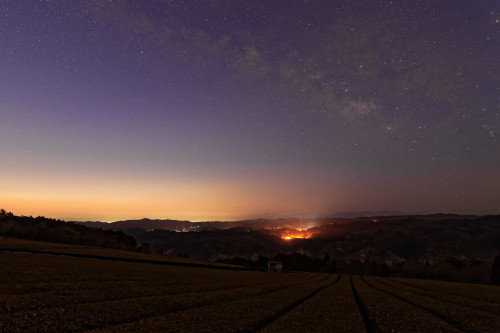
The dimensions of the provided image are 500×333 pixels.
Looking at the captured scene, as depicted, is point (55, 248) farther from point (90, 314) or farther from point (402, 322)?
point (402, 322)

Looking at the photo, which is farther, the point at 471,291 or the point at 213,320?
the point at 471,291

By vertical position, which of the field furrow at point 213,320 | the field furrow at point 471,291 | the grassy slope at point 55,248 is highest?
the field furrow at point 213,320

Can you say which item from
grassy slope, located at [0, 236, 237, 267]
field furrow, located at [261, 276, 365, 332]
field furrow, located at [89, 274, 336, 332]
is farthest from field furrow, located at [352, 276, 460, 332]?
grassy slope, located at [0, 236, 237, 267]

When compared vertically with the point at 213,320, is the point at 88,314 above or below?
above

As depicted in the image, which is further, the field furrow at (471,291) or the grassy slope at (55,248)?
the grassy slope at (55,248)

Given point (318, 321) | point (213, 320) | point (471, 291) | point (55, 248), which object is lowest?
point (471, 291)

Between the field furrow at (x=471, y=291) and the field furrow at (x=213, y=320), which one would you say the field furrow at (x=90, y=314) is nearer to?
the field furrow at (x=213, y=320)

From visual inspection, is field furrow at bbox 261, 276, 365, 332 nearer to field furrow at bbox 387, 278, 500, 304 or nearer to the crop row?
the crop row

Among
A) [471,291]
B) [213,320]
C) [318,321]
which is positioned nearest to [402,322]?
[318,321]

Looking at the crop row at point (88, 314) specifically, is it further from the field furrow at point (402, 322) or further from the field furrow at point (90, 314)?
the field furrow at point (402, 322)

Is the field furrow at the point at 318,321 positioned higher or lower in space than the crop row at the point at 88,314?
lower

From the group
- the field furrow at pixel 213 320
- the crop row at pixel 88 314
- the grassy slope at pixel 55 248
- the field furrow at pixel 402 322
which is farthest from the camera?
the grassy slope at pixel 55 248

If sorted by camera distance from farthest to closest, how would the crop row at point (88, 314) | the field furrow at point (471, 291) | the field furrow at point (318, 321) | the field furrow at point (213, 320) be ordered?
the field furrow at point (471, 291) → the field furrow at point (318, 321) → the field furrow at point (213, 320) → the crop row at point (88, 314)

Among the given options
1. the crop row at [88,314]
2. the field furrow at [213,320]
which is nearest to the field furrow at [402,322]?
the field furrow at [213,320]
